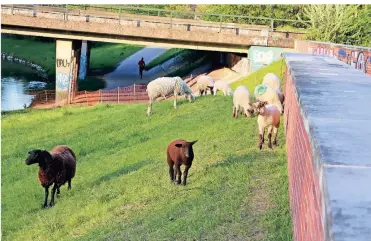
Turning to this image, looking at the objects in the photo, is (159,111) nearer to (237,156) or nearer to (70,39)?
(237,156)

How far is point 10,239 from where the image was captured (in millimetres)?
12164

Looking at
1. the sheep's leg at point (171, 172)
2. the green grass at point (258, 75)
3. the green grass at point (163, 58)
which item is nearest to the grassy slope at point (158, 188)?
the sheep's leg at point (171, 172)

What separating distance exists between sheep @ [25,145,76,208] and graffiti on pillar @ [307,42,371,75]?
31.7 ft

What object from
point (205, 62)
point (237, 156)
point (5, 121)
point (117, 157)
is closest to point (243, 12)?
point (205, 62)

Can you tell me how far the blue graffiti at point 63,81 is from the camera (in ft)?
131

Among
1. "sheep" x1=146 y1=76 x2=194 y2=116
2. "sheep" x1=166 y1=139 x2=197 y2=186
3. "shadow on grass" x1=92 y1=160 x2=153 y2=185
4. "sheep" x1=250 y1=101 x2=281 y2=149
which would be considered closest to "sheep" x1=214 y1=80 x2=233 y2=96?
"sheep" x1=146 y1=76 x2=194 y2=116

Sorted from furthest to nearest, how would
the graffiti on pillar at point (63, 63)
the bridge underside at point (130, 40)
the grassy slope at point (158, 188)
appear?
the graffiti on pillar at point (63, 63)
the bridge underside at point (130, 40)
the grassy slope at point (158, 188)

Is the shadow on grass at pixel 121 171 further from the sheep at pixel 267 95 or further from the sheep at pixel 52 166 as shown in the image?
the sheep at pixel 267 95

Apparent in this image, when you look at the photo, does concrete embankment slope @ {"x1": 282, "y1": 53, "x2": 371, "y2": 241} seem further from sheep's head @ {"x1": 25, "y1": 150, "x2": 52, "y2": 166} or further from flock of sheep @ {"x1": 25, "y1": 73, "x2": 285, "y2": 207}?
sheep's head @ {"x1": 25, "y1": 150, "x2": 52, "y2": 166}

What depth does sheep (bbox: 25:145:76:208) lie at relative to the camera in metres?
13.3

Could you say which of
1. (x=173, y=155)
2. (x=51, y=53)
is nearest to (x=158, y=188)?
(x=173, y=155)

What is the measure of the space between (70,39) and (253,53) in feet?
37.8

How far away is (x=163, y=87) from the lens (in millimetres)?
24625

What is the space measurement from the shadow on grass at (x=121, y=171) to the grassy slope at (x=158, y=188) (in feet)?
0.16
